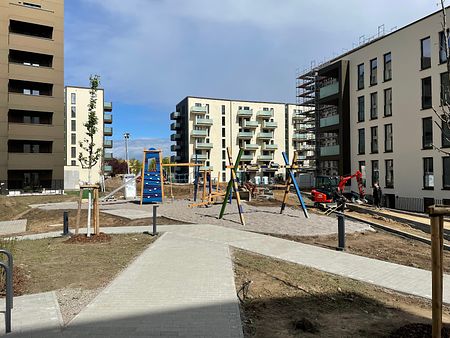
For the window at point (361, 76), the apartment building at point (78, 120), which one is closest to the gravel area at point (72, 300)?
the window at point (361, 76)

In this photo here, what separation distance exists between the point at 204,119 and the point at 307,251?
7579 centimetres

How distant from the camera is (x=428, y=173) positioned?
2931cm

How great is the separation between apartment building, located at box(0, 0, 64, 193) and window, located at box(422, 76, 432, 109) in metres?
36.7

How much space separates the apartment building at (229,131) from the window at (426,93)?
51.7m

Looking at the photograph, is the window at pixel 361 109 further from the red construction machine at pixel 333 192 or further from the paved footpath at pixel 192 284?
the paved footpath at pixel 192 284

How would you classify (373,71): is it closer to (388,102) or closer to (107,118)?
(388,102)

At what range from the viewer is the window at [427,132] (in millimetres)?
29328

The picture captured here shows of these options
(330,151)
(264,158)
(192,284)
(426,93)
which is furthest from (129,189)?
(264,158)

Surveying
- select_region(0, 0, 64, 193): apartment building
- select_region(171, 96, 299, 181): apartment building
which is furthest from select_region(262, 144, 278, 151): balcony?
select_region(0, 0, 64, 193): apartment building

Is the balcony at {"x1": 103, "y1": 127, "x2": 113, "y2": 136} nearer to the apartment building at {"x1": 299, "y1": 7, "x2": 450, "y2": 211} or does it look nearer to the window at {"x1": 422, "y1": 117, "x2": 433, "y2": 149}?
the apartment building at {"x1": 299, "y1": 7, "x2": 450, "y2": 211}

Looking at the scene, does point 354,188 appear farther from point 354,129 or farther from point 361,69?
point 361,69

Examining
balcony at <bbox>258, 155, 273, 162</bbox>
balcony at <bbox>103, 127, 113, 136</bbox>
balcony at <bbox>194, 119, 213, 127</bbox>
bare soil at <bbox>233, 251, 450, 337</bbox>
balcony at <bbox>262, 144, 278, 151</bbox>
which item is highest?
balcony at <bbox>194, 119, 213, 127</bbox>

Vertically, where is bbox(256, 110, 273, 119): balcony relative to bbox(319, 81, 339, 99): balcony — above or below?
above

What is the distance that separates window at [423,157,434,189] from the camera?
1141 inches
